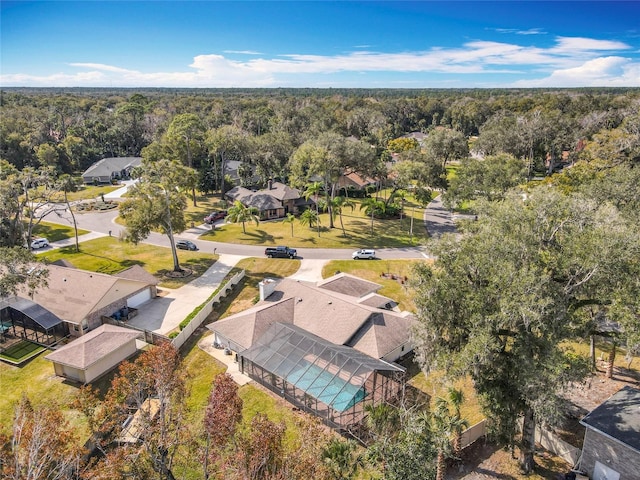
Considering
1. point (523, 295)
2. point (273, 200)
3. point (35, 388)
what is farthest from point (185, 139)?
point (523, 295)

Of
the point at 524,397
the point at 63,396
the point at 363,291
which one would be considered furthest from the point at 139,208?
the point at 524,397

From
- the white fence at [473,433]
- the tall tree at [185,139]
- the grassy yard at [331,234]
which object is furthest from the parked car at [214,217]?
the white fence at [473,433]

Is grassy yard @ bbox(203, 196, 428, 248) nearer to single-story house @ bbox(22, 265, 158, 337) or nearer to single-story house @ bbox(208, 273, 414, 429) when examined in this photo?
single-story house @ bbox(208, 273, 414, 429)

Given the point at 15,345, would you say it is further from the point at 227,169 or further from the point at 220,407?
the point at 227,169

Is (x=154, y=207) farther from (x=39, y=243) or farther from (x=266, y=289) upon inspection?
(x=39, y=243)

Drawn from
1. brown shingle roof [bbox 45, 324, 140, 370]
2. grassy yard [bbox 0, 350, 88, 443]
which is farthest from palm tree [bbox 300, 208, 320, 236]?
grassy yard [bbox 0, 350, 88, 443]

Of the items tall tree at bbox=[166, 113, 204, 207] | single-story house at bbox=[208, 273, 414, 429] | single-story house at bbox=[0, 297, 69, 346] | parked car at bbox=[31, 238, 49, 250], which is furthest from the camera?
tall tree at bbox=[166, 113, 204, 207]

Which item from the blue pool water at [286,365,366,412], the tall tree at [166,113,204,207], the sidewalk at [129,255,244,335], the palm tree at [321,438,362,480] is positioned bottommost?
the sidewalk at [129,255,244,335]
